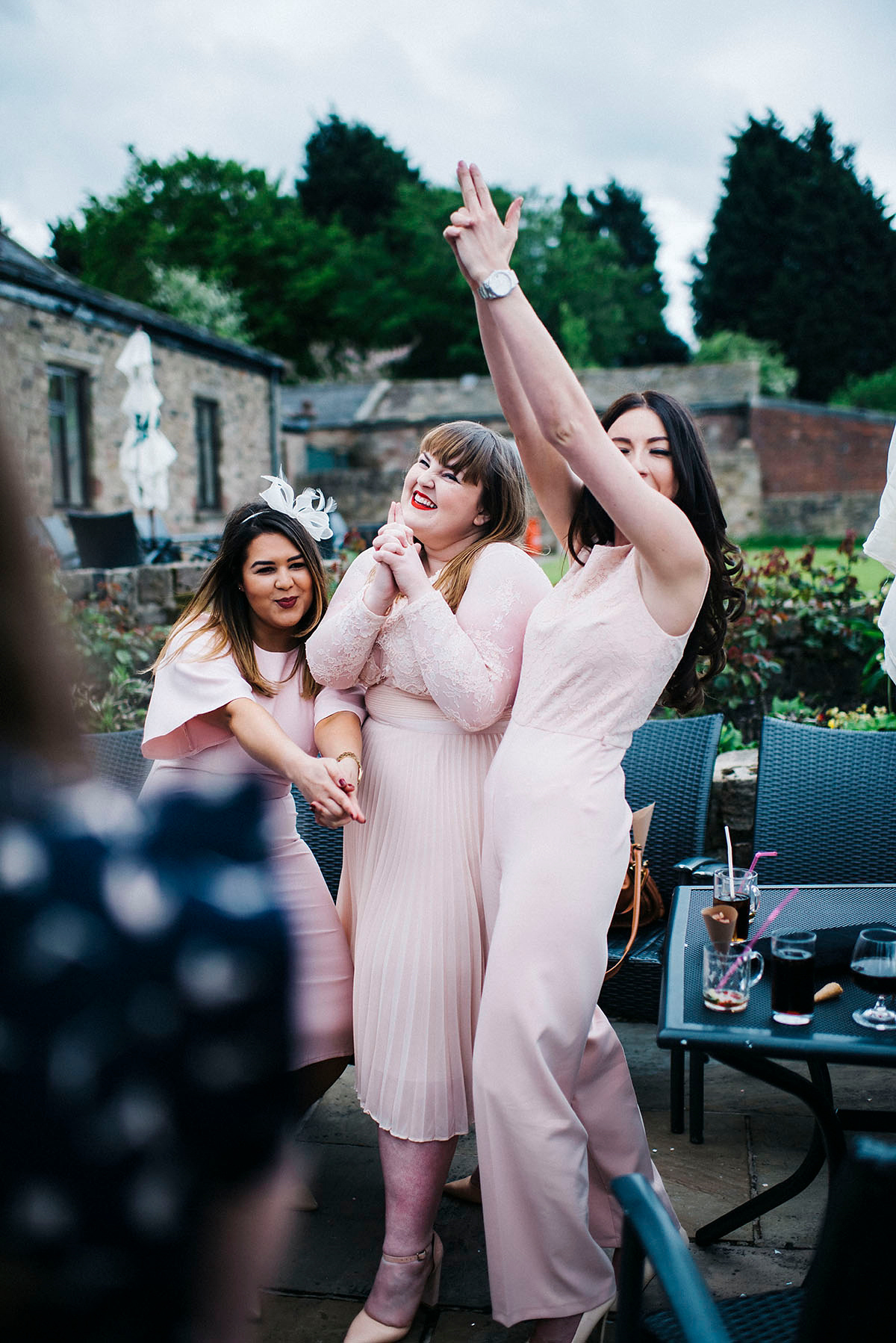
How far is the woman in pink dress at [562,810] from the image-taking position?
1.78 m

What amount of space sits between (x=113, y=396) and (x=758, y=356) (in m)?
31.9

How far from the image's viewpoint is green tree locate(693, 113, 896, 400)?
3978 centimetres

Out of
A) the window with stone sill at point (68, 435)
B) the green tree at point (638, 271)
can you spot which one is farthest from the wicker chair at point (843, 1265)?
the green tree at point (638, 271)

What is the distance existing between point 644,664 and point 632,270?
51.0 m

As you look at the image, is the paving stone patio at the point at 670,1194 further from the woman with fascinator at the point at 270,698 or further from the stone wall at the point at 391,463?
the stone wall at the point at 391,463

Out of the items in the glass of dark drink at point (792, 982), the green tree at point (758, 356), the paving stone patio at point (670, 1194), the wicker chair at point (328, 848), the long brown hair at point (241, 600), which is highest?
the green tree at point (758, 356)

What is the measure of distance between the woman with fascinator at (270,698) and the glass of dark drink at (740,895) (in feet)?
2.61

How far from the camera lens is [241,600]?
242 centimetres

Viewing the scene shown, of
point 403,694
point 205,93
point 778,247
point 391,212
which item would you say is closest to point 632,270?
point 778,247

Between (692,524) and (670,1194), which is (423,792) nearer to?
(692,524)

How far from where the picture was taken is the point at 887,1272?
0.84 m

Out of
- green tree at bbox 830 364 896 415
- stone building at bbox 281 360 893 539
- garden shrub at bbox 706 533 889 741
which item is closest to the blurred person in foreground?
garden shrub at bbox 706 533 889 741

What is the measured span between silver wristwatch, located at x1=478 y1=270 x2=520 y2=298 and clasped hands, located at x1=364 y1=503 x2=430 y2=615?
1.66 feet

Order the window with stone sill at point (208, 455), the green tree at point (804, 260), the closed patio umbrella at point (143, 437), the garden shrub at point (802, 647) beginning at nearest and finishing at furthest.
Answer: the garden shrub at point (802, 647), the closed patio umbrella at point (143, 437), the window with stone sill at point (208, 455), the green tree at point (804, 260)
